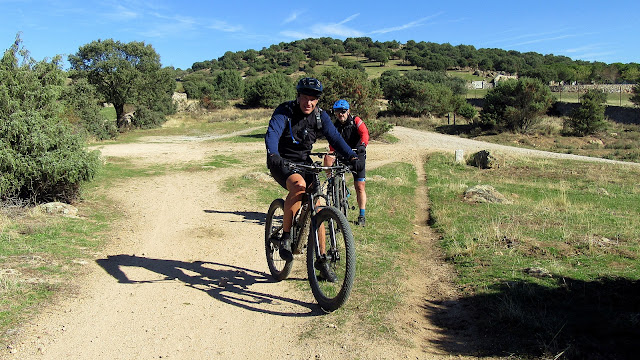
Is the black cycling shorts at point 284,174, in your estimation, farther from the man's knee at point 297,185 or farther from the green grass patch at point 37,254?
the green grass patch at point 37,254

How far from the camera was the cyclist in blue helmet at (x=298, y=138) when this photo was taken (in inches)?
178

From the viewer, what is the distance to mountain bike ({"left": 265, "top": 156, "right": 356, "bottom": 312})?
4.00 metres

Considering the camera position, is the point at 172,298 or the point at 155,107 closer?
the point at 172,298

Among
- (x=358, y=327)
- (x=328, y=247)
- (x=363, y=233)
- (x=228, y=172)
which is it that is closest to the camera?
(x=358, y=327)

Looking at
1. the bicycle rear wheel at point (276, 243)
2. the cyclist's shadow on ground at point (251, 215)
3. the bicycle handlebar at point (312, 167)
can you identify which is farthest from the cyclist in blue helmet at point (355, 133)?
the bicycle handlebar at point (312, 167)

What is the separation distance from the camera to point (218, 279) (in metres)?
5.35

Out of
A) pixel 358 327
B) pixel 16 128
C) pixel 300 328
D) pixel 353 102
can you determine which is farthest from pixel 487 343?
pixel 353 102

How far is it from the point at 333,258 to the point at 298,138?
1.39 m

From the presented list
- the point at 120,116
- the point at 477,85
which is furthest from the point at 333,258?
the point at 477,85

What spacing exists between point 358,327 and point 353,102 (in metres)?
24.0

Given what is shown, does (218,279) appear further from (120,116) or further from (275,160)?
(120,116)

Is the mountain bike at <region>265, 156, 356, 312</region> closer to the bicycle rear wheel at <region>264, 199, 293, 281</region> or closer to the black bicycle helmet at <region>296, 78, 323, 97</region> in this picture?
the bicycle rear wheel at <region>264, 199, 293, 281</region>

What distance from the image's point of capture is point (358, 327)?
13.0 feet

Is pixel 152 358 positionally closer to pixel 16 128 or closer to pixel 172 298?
pixel 172 298
